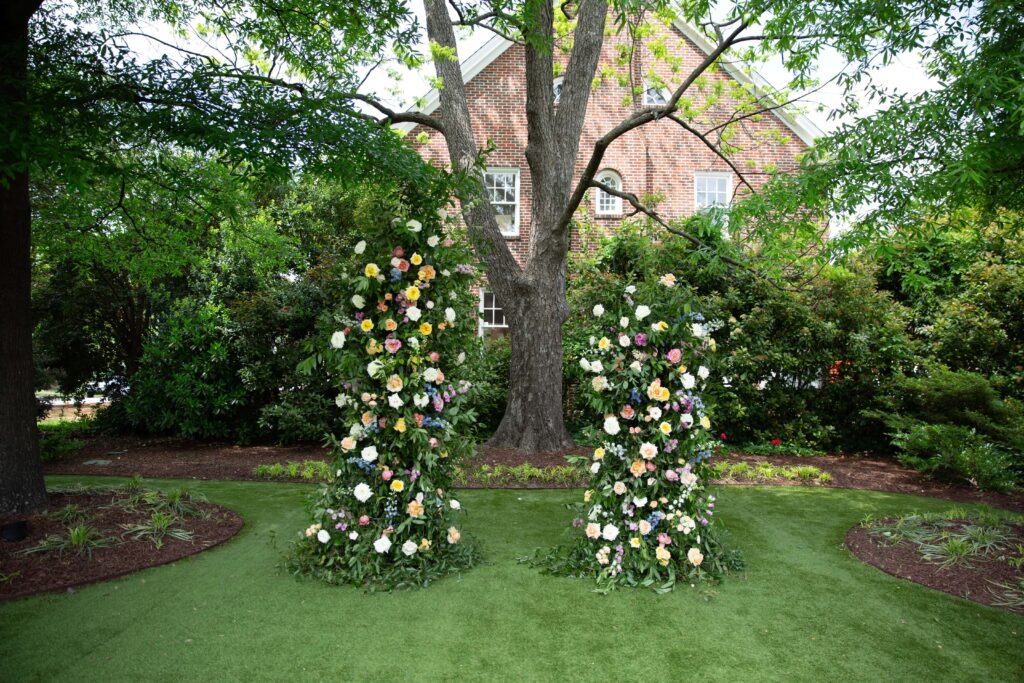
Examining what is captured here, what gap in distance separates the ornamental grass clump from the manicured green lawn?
0.83 feet

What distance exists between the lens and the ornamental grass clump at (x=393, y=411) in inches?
165

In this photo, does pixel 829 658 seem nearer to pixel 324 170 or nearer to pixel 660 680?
pixel 660 680

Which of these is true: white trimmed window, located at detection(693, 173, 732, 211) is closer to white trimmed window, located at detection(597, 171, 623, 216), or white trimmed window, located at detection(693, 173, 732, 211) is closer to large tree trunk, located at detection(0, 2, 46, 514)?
white trimmed window, located at detection(597, 171, 623, 216)

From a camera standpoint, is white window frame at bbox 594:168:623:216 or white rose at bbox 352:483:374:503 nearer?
white rose at bbox 352:483:374:503

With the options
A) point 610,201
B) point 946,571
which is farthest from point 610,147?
point 946,571

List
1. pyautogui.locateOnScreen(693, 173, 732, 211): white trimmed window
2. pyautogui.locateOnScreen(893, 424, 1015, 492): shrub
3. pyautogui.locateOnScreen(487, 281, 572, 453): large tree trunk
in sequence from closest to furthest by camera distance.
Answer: pyautogui.locateOnScreen(893, 424, 1015, 492): shrub < pyautogui.locateOnScreen(487, 281, 572, 453): large tree trunk < pyautogui.locateOnScreen(693, 173, 732, 211): white trimmed window

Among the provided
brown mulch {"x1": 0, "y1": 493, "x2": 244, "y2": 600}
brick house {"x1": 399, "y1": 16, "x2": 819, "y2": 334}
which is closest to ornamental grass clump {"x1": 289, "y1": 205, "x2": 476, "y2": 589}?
brown mulch {"x1": 0, "y1": 493, "x2": 244, "y2": 600}

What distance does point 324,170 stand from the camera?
16.8 feet

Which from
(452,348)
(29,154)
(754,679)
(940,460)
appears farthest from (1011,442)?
(29,154)

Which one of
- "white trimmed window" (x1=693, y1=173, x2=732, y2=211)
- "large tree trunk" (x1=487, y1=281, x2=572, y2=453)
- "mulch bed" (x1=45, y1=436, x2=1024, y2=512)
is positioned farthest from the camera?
"white trimmed window" (x1=693, y1=173, x2=732, y2=211)

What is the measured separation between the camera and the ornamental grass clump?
165 inches

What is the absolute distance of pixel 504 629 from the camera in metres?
3.66

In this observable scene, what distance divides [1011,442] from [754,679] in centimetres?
604

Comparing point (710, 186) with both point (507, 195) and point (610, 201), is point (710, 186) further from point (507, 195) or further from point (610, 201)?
point (507, 195)
